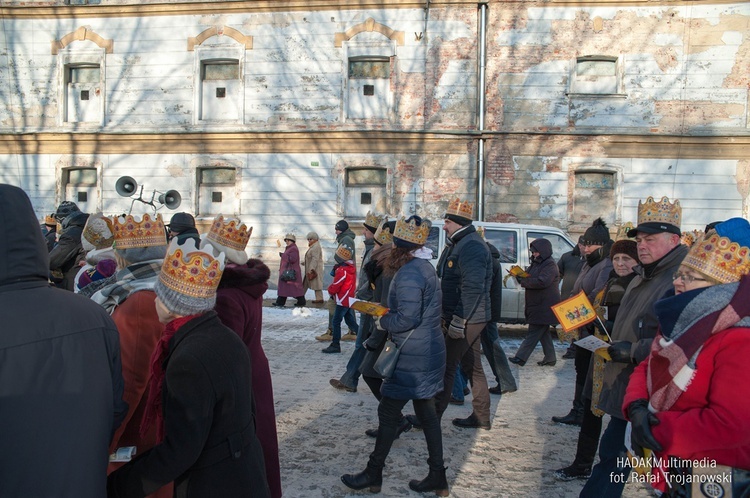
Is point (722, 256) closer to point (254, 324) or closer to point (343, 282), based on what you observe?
point (254, 324)

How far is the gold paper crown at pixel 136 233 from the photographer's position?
3217mm

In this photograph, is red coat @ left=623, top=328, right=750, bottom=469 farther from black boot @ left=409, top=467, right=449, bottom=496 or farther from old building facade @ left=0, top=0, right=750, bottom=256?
old building facade @ left=0, top=0, right=750, bottom=256

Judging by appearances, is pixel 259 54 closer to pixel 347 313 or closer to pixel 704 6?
pixel 347 313

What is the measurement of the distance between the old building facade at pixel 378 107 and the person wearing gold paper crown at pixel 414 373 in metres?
12.1

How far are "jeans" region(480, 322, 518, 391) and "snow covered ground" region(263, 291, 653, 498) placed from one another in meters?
0.14

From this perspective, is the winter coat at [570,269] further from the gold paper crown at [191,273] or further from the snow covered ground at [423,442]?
the gold paper crown at [191,273]

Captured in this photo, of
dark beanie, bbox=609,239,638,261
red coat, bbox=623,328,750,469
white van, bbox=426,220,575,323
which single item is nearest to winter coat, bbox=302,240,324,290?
white van, bbox=426,220,575,323

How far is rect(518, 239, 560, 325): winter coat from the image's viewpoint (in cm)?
809

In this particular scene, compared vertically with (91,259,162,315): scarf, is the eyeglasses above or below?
above

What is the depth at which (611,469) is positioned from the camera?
11.3ft

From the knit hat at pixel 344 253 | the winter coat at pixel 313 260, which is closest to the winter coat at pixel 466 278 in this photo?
the knit hat at pixel 344 253

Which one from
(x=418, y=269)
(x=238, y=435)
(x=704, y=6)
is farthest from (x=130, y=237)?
(x=704, y=6)

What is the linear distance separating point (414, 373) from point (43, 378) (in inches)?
110

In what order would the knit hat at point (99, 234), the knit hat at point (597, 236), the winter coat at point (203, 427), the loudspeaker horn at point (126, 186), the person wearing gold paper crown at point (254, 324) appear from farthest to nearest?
the loudspeaker horn at point (126, 186) → the knit hat at point (597, 236) → the knit hat at point (99, 234) → the person wearing gold paper crown at point (254, 324) → the winter coat at point (203, 427)
